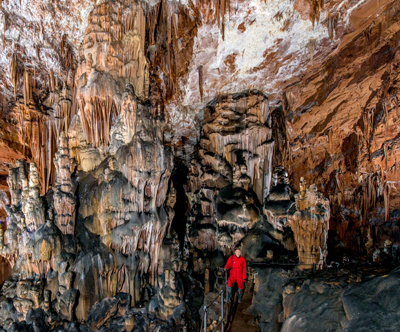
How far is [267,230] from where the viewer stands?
29.6 ft

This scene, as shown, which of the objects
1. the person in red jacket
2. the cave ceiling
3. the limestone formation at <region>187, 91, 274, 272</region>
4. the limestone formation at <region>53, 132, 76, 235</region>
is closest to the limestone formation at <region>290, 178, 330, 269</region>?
the person in red jacket

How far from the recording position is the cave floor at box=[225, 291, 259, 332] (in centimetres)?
487

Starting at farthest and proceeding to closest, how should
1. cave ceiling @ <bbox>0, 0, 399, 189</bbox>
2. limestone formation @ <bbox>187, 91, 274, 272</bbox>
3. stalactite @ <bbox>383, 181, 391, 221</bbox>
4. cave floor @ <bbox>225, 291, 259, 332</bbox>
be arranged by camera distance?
stalactite @ <bbox>383, 181, 391, 221</bbox> → limestone formation @ <bbox>187, 91, 274, 272</bbox> → cave ceiling @ <bbox>0, 0, 399, 189</bbox> → cave floor @ <bbox>225, 291, 259, 332</bbox>

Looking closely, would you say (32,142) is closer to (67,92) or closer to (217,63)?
(67,92)

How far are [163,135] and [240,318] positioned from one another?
233 inches

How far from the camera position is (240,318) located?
516cm

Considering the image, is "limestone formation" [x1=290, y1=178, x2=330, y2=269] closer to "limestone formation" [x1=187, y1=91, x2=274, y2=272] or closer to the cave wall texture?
the cave wall texture

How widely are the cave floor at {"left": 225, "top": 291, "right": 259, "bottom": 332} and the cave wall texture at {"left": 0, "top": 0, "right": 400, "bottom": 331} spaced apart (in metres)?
1.63

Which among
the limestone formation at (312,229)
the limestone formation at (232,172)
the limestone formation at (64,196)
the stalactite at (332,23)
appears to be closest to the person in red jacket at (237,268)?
the limestone formation at (312,229)

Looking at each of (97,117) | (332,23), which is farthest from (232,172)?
(332,23)

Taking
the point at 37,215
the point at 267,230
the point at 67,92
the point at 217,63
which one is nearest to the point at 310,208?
the point at 267,230

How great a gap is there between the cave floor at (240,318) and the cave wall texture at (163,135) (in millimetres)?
1627

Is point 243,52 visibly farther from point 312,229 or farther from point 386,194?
point 386,194

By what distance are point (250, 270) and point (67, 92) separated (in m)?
9.44
